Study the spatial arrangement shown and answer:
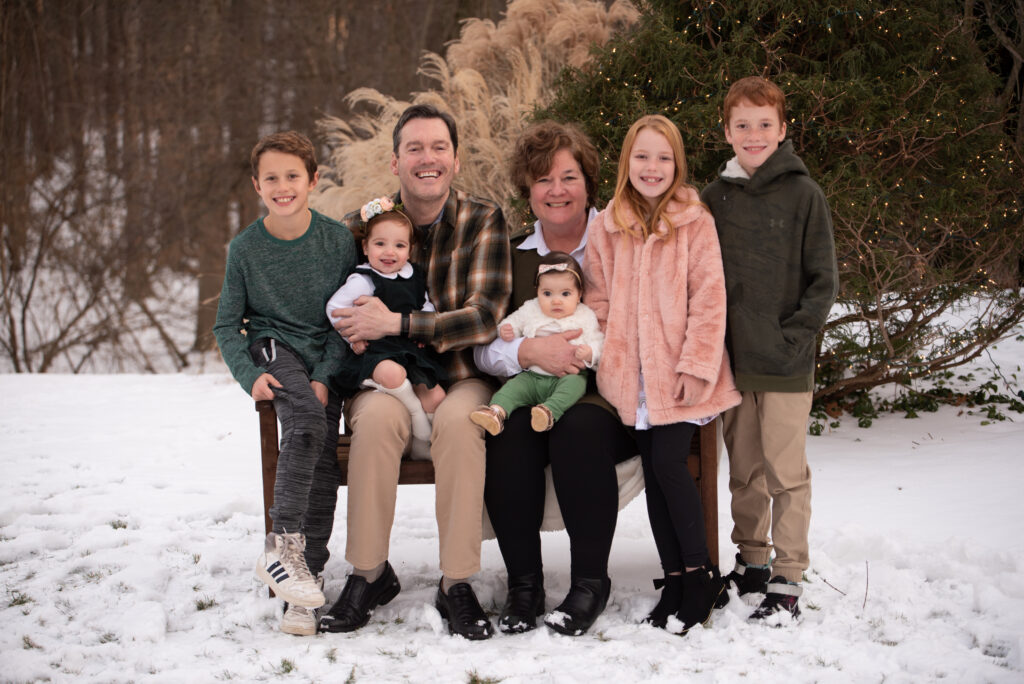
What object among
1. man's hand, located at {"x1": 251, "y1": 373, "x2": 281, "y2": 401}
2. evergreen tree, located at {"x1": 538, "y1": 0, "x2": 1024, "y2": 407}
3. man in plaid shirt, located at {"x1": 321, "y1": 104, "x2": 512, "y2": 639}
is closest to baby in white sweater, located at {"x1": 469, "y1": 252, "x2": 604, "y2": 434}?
man in plaid shirt, located at {"x1": 321, "y1": 104, "x2": 512, "y2": 639}

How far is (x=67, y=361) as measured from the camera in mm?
9820

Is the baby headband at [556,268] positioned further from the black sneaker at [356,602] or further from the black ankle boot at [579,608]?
the black sneaker at [356,602]

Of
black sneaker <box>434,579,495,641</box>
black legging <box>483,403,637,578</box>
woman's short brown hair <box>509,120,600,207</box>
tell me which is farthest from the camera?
woman's short brown hair <box>509,120,600,207</box>

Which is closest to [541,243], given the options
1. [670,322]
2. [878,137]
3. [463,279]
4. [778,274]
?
[463,279]

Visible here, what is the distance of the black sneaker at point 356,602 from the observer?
9.19 feet

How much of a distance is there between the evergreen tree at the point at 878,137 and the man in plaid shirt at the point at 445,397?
1409mm

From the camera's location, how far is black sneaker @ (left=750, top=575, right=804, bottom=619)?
2.78m

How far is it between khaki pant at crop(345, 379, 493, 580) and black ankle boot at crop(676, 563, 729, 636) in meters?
0.71

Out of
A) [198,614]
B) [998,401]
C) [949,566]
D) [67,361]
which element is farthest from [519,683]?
[67,361]

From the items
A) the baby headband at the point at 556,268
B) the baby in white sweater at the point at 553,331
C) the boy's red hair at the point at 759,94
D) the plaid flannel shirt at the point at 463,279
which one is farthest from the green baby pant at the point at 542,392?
the boy's red hair at the point at 759,94

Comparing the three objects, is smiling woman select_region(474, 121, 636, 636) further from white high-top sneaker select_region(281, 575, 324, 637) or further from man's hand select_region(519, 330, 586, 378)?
white high-top sneaker select_region(281, 575, 324, 637)

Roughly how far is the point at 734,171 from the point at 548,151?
2.40ft

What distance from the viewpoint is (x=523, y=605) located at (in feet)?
9.29

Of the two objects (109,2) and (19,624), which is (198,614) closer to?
(19,624)
